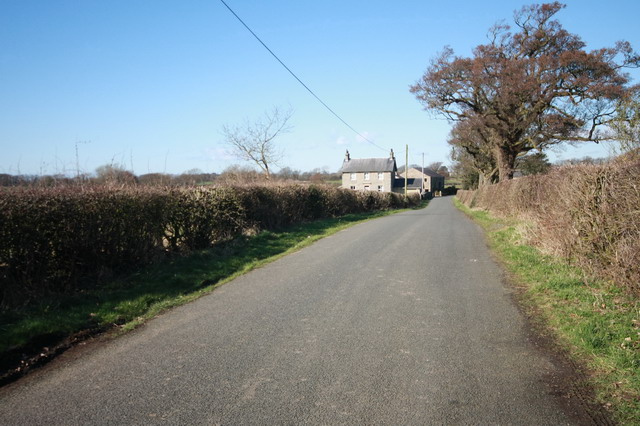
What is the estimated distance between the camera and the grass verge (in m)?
4.59

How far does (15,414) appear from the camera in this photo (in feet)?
10.9

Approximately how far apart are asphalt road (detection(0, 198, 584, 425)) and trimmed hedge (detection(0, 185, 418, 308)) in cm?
216

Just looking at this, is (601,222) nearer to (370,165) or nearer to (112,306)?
(112,306)

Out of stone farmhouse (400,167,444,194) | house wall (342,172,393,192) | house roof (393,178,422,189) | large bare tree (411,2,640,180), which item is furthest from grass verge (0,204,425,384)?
stone farmhouse (400,167,444,194)

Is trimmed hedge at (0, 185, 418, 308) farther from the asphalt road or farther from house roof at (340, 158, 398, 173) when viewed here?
house roof at (340, 158, 398, 173)

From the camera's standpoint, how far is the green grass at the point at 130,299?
5.01 metres

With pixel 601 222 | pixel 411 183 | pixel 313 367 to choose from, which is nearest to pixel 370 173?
pixel 411 183

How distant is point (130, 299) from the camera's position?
650cm

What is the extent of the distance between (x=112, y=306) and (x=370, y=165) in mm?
76359

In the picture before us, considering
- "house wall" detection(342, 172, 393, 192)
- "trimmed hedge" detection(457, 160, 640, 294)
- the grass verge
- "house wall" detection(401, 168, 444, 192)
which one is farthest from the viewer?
"house wall" detection(401, 168, 444, 192)

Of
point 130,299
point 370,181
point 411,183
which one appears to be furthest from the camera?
point 411,183

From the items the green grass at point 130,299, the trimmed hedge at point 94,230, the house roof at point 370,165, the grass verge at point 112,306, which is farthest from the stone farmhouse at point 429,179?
the grass verge at point 112,306

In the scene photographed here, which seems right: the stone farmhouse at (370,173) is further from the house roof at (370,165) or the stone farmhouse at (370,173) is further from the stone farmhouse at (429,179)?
the stone farmhouse at (429,179)

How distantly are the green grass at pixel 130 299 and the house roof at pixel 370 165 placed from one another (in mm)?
70344
